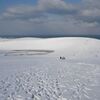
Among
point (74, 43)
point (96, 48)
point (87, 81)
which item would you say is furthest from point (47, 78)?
point (74, 43)

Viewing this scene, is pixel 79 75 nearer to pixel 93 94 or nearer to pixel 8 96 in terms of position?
pixel 93 94

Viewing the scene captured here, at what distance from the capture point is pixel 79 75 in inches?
529

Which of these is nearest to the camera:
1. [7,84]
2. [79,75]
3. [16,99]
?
[16,99]

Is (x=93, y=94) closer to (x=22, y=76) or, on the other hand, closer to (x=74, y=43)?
(x=22, y=76)

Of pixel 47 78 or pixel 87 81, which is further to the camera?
pixel 47 78

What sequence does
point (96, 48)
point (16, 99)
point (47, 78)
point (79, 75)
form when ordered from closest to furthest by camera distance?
point (16, 99) → point (47, 78) → point (79, 75) → point (96, 48)

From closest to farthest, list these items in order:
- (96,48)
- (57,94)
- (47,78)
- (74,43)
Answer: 1. (57,94)
2. (47,78)
3. (96,48)
4. (74,43)

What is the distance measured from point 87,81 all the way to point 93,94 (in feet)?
7.39

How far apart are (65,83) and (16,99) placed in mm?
3517

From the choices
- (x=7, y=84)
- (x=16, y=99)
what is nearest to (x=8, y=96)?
(x=16, y=99)

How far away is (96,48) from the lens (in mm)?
29953

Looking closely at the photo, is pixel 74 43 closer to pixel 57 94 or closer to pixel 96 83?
pixel 96 83

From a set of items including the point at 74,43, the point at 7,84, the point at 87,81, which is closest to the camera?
the point at 7,84

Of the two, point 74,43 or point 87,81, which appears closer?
point 87,81
